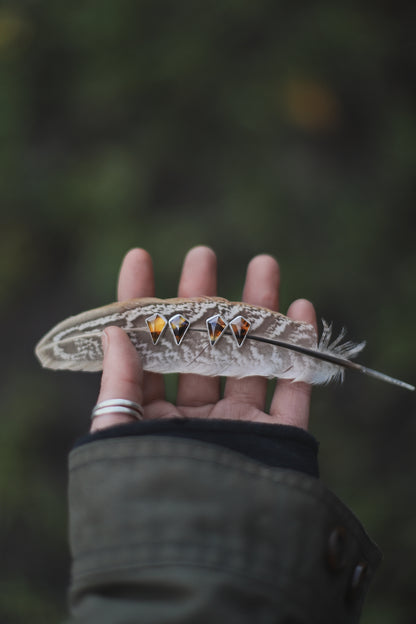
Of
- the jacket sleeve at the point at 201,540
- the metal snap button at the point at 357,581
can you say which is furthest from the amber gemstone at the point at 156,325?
the metal snap button at the point at 357,581

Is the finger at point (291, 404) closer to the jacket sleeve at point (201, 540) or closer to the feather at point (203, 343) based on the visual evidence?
the feather at point (203, 343)

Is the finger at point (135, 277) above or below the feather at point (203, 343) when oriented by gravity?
above

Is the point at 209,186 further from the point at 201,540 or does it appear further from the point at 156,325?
the point at 201,540

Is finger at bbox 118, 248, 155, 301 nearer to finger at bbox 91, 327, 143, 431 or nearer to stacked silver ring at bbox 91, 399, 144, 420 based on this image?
finger at bbox 91, 327, 143, 431

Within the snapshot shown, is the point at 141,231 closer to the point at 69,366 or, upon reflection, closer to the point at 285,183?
the point at 285,183

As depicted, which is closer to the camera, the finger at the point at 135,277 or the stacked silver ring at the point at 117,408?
the stacked silver ring at the point at 117,408

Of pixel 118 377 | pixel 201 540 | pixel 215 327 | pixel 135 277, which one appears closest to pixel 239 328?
pixel 215 327

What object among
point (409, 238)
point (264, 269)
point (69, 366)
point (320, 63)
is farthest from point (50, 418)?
point (320, 63)

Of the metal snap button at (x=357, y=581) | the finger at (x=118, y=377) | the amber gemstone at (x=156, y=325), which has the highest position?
the amber gemstone at (x=156, y=325)
